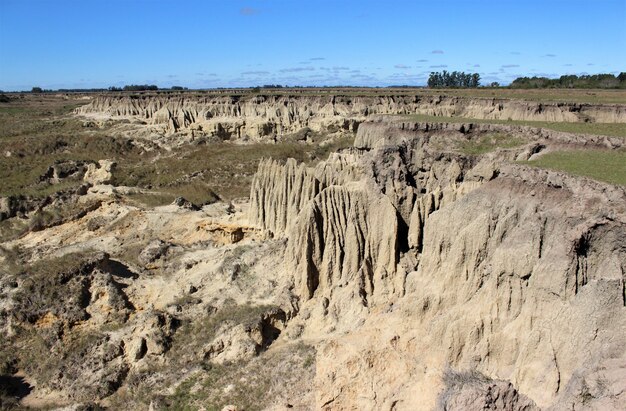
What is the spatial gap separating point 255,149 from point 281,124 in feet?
47.3

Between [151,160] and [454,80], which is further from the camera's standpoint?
[454,80]

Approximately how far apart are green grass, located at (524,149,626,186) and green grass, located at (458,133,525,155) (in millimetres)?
2621

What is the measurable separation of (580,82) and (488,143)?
79979 mm

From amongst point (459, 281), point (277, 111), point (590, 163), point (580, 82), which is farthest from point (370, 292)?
point (580, 82)

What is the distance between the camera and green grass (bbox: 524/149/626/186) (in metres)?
13.3

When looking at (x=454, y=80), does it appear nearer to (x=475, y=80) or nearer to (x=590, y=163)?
(x=475, y=80)

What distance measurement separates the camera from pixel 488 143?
20.2 meters

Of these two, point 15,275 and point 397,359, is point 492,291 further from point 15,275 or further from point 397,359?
point 15,275

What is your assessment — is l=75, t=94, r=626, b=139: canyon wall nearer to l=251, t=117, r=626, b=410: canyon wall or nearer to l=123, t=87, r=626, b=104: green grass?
l=123, t=87, r=626, b=104: green grass

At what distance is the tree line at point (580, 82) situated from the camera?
257ft

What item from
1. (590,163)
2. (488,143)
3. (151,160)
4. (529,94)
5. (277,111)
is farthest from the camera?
(277,111)

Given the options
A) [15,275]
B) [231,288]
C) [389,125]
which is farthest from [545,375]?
[15,275]

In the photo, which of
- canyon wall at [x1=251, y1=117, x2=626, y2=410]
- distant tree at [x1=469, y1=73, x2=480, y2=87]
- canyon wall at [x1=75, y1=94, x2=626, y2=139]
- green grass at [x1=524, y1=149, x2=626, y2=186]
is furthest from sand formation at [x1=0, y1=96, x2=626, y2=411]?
distant tree at [x1=469, y1=73, x2=480, y2=87]

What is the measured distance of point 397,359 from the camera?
562 inches
